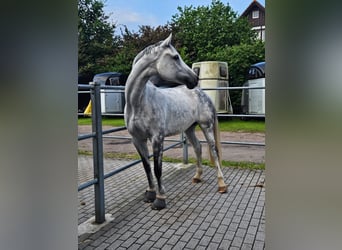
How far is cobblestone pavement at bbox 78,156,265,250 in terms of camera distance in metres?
1.53

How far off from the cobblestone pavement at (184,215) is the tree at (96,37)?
5.31 metres

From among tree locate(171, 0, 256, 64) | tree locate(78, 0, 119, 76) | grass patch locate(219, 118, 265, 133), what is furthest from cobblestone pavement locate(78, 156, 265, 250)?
tree locate(78, 0, 119, 76)

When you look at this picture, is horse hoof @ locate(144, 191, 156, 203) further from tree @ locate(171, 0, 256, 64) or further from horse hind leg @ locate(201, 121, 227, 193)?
tree @ locate(171, 0, 256, 64)

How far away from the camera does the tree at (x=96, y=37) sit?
749 centimetres

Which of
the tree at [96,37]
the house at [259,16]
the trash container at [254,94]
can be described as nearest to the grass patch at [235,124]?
the trash container at [254,94]

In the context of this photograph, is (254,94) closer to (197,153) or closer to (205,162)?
(205,162)

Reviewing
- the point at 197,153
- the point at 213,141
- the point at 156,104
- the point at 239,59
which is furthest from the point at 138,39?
the point at 156,104

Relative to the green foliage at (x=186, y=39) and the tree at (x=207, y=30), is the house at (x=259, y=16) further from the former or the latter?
the green foliage at (x=186, y=39)

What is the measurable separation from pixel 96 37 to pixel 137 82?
664 centimetres

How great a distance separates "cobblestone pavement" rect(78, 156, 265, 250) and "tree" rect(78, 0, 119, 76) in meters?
5.31

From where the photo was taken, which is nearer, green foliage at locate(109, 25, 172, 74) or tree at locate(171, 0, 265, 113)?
tree at locate(171, 0, 265, 113)
